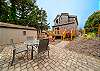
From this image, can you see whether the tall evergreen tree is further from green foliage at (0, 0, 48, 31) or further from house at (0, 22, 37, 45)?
house at (0, 22, 37, 45)

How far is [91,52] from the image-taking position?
812cm

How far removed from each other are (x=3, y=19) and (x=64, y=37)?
1388 centimetres

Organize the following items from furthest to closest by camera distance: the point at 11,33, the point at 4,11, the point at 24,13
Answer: the point at 24,13
the point at 4,11
the point at 11,33

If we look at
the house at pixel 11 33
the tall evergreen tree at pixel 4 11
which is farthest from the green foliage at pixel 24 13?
the house at pixel 11 33

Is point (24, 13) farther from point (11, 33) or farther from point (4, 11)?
point (11, 33)

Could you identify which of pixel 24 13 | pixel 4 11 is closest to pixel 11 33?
pixel 4 11

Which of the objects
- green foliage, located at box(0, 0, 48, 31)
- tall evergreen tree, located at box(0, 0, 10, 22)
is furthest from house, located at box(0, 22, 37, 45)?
green foliage, located at box(0, 0, 48, 31)

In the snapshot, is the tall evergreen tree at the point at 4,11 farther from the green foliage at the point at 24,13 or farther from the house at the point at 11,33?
the house at the point at 11,33

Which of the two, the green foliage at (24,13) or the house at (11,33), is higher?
the green foliage at (24,13)

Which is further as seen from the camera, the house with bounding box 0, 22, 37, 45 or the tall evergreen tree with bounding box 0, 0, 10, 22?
the tall evergreen tree with bounding box 0, 0, 10, 22

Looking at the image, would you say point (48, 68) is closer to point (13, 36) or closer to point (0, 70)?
point (0, 70)

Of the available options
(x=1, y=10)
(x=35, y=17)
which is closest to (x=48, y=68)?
(x=1, y=10)

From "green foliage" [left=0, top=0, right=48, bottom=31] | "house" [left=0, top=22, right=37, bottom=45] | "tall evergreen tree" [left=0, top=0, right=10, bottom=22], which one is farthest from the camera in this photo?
"green foliage" [left=0, top=0, right=48, bottom=31]

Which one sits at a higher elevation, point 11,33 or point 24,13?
point 24,13
